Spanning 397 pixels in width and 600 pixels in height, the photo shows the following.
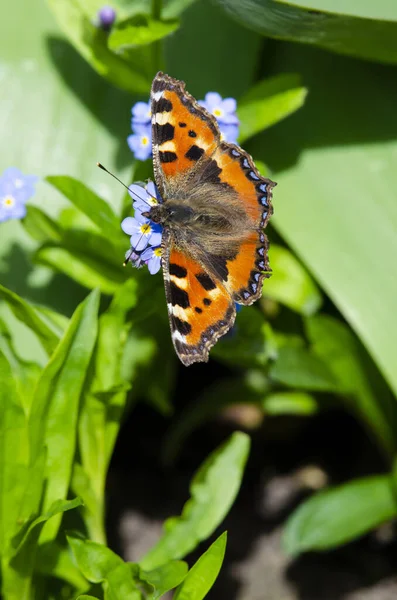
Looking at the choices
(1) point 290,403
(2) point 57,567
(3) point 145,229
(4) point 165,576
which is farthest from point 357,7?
(2) point 57,567

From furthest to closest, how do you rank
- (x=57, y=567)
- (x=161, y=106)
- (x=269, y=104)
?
(x=269, y=104)
(x=57, y=567)
(x=161, y=106)

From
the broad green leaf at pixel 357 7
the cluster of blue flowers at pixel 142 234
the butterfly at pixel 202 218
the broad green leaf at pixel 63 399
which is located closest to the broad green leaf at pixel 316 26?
the broad green leaf at pixel 357 7

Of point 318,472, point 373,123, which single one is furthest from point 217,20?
point 318,472

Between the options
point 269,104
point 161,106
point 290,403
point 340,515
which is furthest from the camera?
point 290,403

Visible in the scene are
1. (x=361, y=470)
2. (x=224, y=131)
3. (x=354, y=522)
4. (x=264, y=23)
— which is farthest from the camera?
(x=361, y=470)

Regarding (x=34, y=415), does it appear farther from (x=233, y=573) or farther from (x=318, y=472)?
(x=318, y=472)

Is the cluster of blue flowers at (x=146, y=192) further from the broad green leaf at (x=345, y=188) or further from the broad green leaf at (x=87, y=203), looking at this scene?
the broad green leaf at (x=345, y=188)

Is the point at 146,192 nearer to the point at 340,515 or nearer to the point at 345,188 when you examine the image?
the point at 345,188
